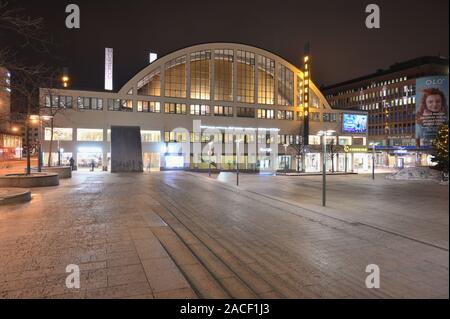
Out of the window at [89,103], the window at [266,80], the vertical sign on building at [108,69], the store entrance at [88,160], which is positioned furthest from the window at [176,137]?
the window at [266,80]

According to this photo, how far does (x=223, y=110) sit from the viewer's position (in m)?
56.3

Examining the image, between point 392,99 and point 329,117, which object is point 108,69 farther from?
point 392,99

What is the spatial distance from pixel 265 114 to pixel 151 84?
851 inches

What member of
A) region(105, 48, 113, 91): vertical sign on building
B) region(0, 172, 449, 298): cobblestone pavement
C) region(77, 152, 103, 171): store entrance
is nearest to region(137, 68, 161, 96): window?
region(105, 48, 113, 91): vertical sign on building

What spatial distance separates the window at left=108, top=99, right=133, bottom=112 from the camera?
159 feet

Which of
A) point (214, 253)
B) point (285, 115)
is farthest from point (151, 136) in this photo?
point (214, 253)

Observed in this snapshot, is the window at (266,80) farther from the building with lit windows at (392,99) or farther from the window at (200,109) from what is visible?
the building with lit windows at (392,99)

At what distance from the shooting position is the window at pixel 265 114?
193 ft

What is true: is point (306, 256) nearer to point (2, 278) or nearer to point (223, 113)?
point (2, 278)

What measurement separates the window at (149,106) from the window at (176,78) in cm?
287

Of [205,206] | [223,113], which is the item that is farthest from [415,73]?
[205,206]

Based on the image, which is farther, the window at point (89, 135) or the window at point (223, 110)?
the window at point (223, 110)

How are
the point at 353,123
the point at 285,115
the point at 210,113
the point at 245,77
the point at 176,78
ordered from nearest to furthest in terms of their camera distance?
the point at 176,78 < the point at 210,113 < the point at 245,77 < the point at 285,115 < the point at 353,123

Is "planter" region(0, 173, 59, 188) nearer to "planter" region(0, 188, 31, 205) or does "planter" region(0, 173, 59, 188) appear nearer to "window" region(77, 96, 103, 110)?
"planter" region(0, 188, 31, 205)
